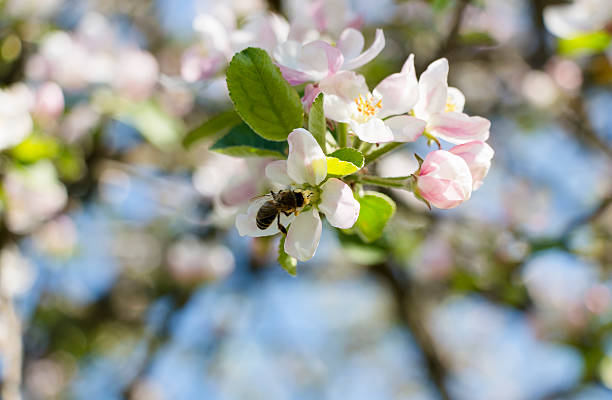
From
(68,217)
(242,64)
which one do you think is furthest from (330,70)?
(68,217)

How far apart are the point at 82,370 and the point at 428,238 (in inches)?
94.1

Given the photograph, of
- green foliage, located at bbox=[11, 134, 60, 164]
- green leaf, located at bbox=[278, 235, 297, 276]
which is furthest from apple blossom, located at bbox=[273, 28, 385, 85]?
green foliage, located at bbox=[11, 134, 60, 164]

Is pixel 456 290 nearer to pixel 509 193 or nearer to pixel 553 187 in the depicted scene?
pixel 509 193

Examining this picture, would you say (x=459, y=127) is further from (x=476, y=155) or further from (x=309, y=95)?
(x=309, y=95)

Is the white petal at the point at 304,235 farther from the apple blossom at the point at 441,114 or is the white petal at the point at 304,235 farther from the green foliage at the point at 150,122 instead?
the green foliage at the point at 150,122

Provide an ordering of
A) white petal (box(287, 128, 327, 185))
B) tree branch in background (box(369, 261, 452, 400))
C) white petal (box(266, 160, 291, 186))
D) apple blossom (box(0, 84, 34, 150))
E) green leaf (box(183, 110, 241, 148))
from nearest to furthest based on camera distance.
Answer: white petal (box(287, 128, 327, 185)), white petal (box(266, 160, 291, 186)), green leaf (box(183, 110, 241, 148)), apple blossom (box(0, 84, 34, 150)), tree branch in background (box(369, 261, 452, 400))

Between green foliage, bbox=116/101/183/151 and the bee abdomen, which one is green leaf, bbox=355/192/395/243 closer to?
the bee abdomen

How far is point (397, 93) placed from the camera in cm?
69

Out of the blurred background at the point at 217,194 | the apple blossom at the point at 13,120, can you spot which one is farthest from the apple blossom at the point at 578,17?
the apple blossom at the point at 13,120

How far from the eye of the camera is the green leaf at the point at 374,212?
0.77 metres

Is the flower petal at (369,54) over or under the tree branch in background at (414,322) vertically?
over

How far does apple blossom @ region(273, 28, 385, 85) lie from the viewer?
0.69 m

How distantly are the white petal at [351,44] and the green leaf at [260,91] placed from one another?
12cm

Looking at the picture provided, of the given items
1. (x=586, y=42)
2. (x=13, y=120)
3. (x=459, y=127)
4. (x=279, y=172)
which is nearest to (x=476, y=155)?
(x=459, y=127)
